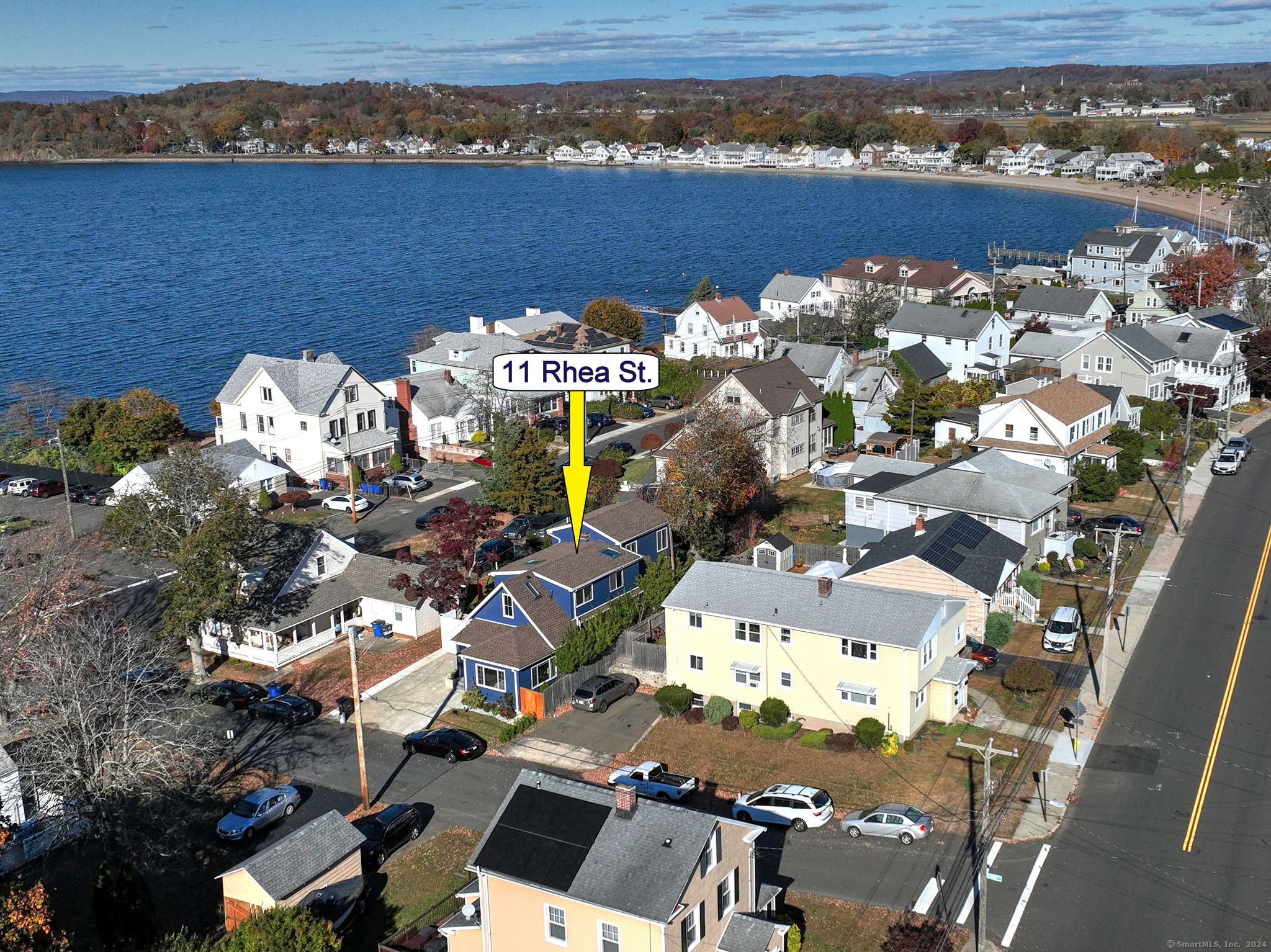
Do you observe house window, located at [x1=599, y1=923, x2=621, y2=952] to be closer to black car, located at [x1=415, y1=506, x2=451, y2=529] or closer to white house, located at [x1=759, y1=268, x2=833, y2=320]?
black car, located at [x1=415, y1=506, x2=451, y2=529]

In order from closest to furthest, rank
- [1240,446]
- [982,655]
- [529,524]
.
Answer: [982,655]
[529,524]
[1240,446]

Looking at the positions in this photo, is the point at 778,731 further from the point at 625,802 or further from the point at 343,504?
the point at 343,504

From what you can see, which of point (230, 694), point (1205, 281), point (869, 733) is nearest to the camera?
point (869, 733)

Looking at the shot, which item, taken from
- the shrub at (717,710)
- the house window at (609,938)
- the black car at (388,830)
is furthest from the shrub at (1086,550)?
the house window at (609,938)

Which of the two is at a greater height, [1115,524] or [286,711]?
[1115,524]

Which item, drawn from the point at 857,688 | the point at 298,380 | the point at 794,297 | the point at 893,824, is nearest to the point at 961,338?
the point at 794,297

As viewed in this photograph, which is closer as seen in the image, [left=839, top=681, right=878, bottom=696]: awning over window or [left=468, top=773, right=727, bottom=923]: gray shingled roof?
[left=468, top=773, right=727, bottom=923]: gray shingled roof

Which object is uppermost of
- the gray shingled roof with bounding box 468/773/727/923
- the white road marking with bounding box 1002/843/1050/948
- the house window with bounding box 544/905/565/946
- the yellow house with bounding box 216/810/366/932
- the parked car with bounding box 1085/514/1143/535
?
the gray shingled roof with bounding box 468/773/727/923

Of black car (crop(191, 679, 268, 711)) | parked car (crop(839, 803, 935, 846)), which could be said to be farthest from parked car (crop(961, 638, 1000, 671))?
black car (crop(191, 679, 268, 711))
